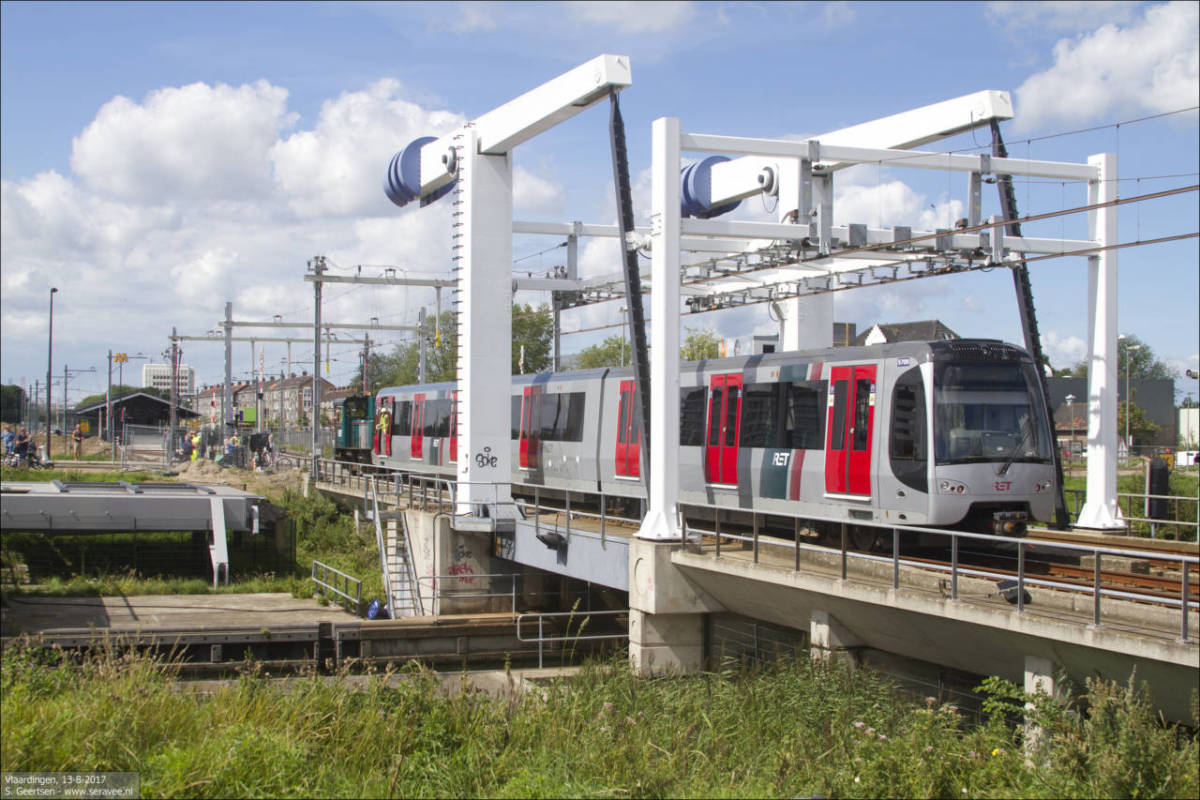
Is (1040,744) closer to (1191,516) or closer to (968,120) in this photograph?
(968,120)

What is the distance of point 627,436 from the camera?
20906 mm

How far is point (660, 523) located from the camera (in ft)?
53.2

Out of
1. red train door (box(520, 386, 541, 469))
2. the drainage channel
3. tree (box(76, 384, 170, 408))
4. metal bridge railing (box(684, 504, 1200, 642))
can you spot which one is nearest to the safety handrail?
the drainage channel

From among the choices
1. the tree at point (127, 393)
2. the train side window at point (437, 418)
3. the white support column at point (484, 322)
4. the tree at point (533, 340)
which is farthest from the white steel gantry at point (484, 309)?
the tree at point (127, 393)

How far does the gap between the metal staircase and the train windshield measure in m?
13.7

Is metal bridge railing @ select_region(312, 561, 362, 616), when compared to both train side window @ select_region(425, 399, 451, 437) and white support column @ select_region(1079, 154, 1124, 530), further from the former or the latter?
white support column @ select_region(1079, 154, 1124, 530)

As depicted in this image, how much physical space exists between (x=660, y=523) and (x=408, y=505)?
12692mm

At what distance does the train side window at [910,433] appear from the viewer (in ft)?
46.9

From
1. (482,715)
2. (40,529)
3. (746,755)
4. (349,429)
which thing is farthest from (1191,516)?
(349,429)

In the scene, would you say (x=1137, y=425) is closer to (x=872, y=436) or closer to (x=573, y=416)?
(x=573, y=416)

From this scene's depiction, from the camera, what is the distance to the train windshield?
1424 centimetres

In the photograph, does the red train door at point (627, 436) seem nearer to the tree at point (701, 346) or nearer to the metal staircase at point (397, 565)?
the metal staircase at point (397, 565)

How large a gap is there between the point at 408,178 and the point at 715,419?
11381 mm

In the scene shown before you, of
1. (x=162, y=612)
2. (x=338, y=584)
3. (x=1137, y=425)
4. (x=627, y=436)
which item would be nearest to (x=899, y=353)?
(x=627, y=436)
